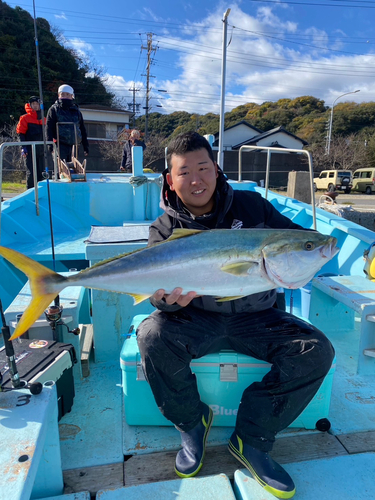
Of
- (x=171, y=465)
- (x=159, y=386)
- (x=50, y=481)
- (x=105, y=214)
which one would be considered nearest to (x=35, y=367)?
(x=50, y=481)

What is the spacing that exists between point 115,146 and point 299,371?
30404 millimetres

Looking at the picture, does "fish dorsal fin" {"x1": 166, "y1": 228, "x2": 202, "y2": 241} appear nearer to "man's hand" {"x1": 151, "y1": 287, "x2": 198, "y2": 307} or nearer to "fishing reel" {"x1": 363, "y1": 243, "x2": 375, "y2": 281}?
"man's hand" {"x1": 151, "y1": 287, "x2": 198, "y2": 307}

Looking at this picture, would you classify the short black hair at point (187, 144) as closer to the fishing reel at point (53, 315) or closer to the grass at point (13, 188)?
the fishing reel at point (53, 315)

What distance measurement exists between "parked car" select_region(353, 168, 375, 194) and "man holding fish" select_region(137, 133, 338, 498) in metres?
32.1

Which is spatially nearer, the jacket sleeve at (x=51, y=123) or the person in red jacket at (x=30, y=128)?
the jacket sleeve at (x=51, y=123)

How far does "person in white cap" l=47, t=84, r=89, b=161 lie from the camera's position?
7.40 metres

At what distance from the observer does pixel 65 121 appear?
756 cm

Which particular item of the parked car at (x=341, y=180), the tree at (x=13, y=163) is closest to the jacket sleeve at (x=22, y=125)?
the tree at (x=13, y=163)

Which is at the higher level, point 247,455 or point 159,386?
point 159,386

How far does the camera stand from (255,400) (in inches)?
75.4

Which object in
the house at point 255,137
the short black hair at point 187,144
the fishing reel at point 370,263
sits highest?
the house at point 255,137

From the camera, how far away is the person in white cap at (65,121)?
740 centimetres

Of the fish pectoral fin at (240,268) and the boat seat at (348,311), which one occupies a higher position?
the fish pectoral fin at (240,268)

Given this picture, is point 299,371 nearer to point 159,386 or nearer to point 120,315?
point 159,386
